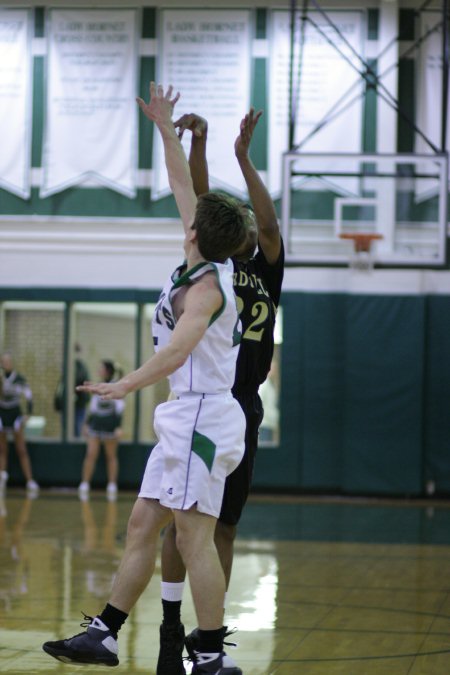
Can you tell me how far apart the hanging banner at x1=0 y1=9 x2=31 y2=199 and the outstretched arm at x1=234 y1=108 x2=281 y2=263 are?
37.6 ft

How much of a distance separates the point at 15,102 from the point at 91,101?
1.15m

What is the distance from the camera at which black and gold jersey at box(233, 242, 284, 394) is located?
459 cm

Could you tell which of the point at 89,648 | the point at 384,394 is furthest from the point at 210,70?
the point at 89,648

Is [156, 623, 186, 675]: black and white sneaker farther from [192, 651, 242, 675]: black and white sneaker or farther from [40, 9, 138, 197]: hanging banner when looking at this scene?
[40, 9, 138, 197]: hanging banner

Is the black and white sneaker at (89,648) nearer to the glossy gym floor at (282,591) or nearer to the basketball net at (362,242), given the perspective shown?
the glossy gym floor at (282,591)

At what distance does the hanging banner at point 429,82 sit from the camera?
14906 millimetres

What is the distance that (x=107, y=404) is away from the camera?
578 inches

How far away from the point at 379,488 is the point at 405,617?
8694 mm

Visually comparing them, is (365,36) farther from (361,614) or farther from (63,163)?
(361,614)

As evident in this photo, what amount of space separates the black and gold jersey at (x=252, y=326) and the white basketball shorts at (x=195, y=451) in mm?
531

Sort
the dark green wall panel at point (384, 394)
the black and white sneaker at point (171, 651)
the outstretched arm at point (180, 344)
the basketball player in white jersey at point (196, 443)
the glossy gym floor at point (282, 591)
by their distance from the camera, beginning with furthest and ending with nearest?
the dark green wall panel at point (384, 394)
the glossy gym floor at point (282, 591)
the black and white sneaker at point (171, 651)
the basketball player in white jersey at point (196, 443)
the outstretched arm at point (180, 344)

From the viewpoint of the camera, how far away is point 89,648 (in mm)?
4020

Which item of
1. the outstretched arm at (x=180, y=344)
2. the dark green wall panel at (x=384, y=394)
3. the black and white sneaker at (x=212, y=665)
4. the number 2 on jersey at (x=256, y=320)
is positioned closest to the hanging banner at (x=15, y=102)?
the dark green wall panel at (x=384, y=394)

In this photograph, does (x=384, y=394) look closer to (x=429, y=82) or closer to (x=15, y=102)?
(x=429, y=82)
